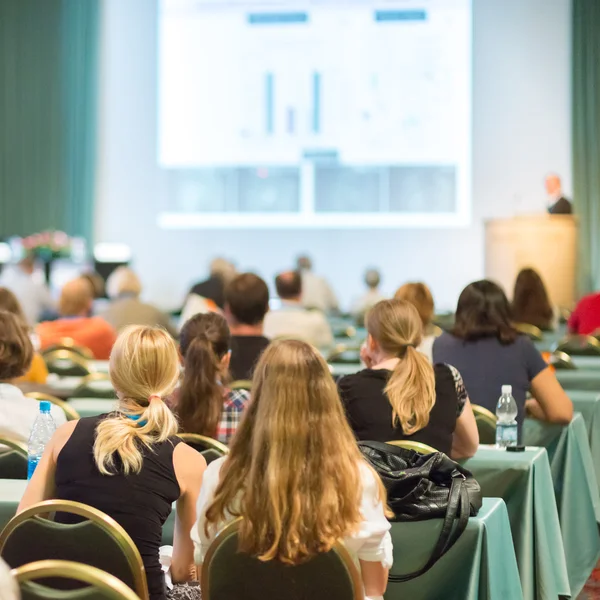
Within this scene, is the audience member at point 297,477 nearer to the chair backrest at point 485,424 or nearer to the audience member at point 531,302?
the chair backrest at point 485,424

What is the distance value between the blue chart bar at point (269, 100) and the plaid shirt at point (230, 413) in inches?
377

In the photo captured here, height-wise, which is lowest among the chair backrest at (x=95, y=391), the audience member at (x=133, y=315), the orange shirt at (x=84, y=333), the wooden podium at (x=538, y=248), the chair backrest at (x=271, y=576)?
the chair backrest at (x=271, y=576)

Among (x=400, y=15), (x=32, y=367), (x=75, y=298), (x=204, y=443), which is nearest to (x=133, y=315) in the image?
(x=75, y=298)

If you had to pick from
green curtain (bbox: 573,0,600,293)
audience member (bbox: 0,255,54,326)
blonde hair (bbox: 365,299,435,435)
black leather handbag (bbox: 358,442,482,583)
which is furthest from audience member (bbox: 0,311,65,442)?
green curtain (bbox: 573,0,600,293)

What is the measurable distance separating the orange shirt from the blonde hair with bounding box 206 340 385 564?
4987 millimetres

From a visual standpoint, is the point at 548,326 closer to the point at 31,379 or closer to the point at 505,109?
the point at 31,379

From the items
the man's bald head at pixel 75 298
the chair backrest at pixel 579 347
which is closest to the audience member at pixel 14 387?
the man's bald head at pixel 75 298

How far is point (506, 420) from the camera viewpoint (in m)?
4.10

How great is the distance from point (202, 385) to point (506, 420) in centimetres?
126

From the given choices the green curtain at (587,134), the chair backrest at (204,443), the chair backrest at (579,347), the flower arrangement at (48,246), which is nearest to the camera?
the chair backrest at (204,443)

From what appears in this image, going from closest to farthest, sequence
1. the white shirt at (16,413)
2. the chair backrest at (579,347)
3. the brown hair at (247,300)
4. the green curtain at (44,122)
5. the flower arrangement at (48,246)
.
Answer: the white shirt at (16,413), the brown hair at (247,300), the chair backrest at (579,347), the flower arrangement at (48,246), the green curtain at (44,122)

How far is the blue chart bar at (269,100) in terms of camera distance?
1301 centimetres

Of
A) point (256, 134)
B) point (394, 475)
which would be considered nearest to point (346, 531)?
point (394, 475)

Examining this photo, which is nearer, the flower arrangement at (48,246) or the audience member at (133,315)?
the audience member at (133,315)
